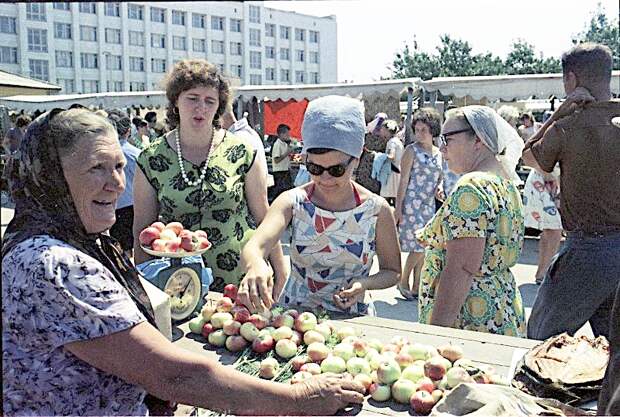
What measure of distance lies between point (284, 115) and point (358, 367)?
1128 centimetres

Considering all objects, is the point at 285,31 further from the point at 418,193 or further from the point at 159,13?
the point at 159,13

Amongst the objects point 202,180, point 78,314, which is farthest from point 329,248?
point 78,314

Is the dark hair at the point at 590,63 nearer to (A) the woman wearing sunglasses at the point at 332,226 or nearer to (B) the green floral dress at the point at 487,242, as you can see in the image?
(B) the green floral dress at the point at 487,242

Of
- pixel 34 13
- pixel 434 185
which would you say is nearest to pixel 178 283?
pixel 34 13

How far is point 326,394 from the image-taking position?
1437 mm

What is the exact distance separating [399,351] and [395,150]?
6728 millimetres

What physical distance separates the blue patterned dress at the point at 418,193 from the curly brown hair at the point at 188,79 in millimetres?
3285

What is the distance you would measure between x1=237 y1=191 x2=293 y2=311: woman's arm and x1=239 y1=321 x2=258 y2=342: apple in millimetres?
58

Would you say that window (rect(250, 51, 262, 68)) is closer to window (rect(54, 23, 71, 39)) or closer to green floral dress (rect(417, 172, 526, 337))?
window (rect(54, 23, 71, 39))

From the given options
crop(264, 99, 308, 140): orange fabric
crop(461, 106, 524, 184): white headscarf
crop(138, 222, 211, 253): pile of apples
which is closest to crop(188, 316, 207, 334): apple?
crop(138, 222, 211, 253): pile of apples

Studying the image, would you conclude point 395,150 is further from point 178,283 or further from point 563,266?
point 178,283

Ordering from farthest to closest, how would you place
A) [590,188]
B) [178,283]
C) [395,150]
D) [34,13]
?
[395,150] → [590,188] → [178,283] → [34,13]

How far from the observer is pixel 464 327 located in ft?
7.79

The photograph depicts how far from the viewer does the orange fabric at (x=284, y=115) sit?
12.5m
